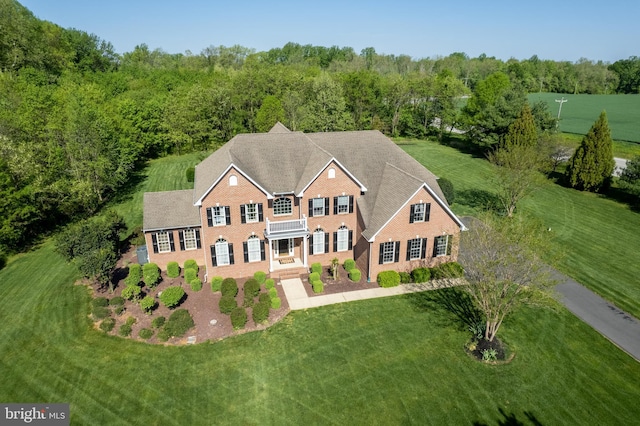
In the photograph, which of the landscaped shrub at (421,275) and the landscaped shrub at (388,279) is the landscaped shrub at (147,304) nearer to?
the landscaped shrub at (388,279)

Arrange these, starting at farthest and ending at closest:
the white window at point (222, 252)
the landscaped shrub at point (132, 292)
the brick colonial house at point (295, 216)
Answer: the white window at point (222, 252) → the brick colonial house at point (295, 216) → the landscaped shrub at point (132, 292)

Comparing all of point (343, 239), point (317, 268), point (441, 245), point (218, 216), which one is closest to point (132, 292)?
point (218, 216)

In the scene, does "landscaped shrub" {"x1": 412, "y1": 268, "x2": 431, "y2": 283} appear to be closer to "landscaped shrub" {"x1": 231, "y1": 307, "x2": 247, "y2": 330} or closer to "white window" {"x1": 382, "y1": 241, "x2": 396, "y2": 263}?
"white window" {"x1": 382, "y1": 241, "x2": 396, "y2": 263}

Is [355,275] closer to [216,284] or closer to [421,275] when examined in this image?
[421,275]

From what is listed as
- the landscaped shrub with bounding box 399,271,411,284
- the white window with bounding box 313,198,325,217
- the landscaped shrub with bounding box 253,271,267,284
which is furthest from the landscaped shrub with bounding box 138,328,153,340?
the landscaped shrub with bounding box 399,271,411,284

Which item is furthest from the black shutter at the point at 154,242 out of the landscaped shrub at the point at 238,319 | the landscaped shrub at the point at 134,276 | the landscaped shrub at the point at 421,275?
the landscaped shrub at the point at 421,275

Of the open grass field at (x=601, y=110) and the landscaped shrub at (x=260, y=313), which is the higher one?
the open grass field at (x=601, y=110)
